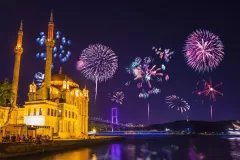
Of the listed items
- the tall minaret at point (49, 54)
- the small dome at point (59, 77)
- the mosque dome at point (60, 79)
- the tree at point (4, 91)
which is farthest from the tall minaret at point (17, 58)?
the tree at point (4, 91)

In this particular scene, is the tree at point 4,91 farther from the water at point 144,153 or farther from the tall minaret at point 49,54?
the tall minaret at point 49,54

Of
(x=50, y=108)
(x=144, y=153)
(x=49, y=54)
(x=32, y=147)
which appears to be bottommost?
(x=144, y=153)

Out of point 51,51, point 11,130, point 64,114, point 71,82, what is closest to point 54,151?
point 11,130

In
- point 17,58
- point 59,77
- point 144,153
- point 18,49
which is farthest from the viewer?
point 59,77

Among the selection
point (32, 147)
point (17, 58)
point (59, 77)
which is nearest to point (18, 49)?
point (17, 58)

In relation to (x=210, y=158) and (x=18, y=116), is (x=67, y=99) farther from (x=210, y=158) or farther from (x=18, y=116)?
(x=210, y=158)

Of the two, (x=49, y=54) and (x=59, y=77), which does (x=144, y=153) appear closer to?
(x=49, y=54)

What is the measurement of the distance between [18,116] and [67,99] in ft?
40.5

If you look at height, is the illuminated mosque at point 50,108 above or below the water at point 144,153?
above

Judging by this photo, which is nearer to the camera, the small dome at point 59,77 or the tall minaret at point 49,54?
the tall minaret at point 49,54

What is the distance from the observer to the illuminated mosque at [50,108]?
60219 mm

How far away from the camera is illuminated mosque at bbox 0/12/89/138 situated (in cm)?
6022

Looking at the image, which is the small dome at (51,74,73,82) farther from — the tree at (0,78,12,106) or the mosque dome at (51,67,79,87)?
the tree at (0,78,12,106)

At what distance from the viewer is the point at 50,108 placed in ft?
206
